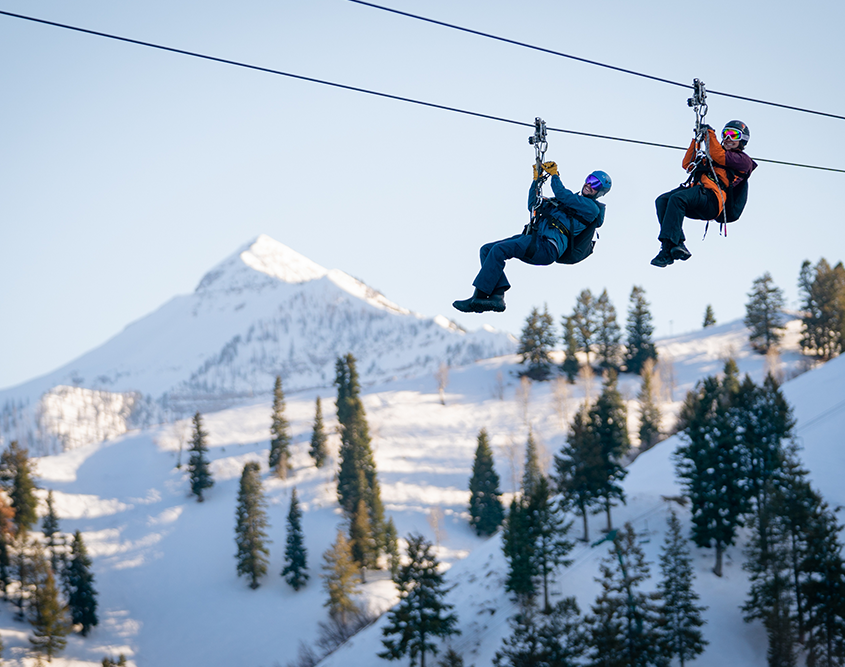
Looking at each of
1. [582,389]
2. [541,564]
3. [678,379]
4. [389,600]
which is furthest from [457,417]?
[541,564]

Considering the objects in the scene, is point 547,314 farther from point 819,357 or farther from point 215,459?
point 215,459

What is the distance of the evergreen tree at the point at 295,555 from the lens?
6475 cm

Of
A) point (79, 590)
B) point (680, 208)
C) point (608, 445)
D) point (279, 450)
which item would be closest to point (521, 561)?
point (608, 445)

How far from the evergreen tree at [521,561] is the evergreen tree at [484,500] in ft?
89.3

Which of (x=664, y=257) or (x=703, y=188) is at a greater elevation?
(x=703, y=188)

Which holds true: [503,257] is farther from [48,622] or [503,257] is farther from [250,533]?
[250,533]

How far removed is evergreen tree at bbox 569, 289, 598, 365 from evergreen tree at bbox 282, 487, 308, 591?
176 feet

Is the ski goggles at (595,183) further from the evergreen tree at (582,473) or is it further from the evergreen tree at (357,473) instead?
the evergreen tree at (357,473)

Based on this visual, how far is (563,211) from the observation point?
1025 centimetres

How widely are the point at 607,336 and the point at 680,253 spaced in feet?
319

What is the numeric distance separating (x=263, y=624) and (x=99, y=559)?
24678mm

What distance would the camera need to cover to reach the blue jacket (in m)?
10.0

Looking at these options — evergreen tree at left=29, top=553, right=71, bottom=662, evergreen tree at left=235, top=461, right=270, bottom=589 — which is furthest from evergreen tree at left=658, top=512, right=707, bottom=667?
evergreen tree at left=29, top=553, right=71, bottom=662

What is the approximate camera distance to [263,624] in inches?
2395
